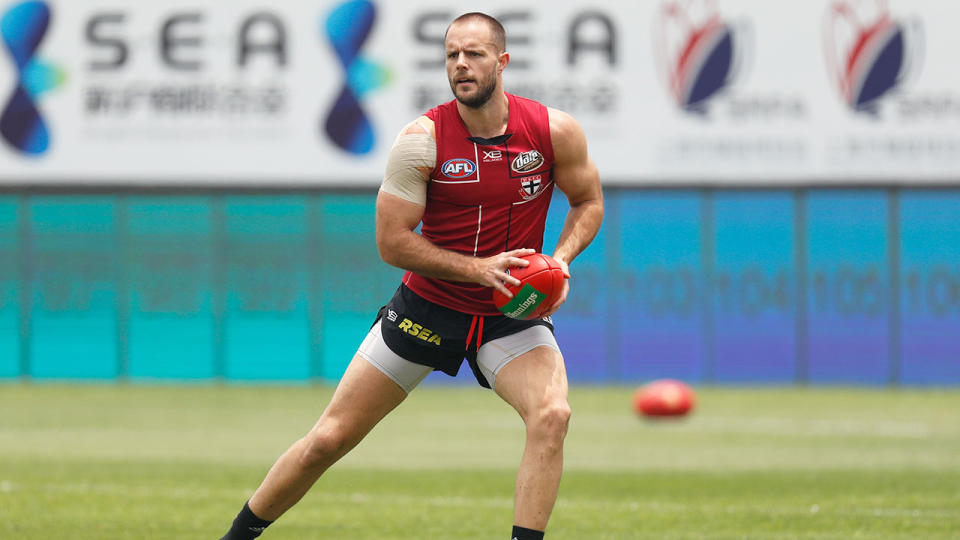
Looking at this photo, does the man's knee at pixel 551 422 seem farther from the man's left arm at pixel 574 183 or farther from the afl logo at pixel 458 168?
the afl logo at pixel 458 168

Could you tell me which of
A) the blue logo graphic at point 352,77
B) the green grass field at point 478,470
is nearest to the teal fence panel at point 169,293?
the blue logo graphic at point 352,77

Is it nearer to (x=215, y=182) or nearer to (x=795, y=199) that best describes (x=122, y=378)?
(x=215, y=182)

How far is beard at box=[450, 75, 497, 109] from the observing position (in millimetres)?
7121

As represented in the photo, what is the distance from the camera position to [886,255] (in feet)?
95.4

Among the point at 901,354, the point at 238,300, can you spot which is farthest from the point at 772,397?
the point at 238,300

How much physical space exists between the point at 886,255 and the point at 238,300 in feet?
39.7

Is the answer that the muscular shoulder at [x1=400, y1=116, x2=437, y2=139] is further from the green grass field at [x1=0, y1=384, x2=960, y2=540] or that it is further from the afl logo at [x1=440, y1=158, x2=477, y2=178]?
the green grass field at [x1=0, y1=384, x2=960, y2=540]

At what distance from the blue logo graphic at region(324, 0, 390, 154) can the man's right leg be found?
73.8 ft

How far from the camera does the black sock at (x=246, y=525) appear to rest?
764 centimetres

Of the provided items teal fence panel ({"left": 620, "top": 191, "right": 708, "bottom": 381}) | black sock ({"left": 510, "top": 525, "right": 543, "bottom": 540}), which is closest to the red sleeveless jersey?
black sock ({"left": 510, "top": 525, "right": 543, "bottom": 540})

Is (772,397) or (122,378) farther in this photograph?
(122,378)

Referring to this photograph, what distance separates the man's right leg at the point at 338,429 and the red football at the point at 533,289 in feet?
2.40

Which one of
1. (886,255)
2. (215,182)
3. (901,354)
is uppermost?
(215,182)

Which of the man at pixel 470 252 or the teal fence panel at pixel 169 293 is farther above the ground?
the man at pixel 470 252
